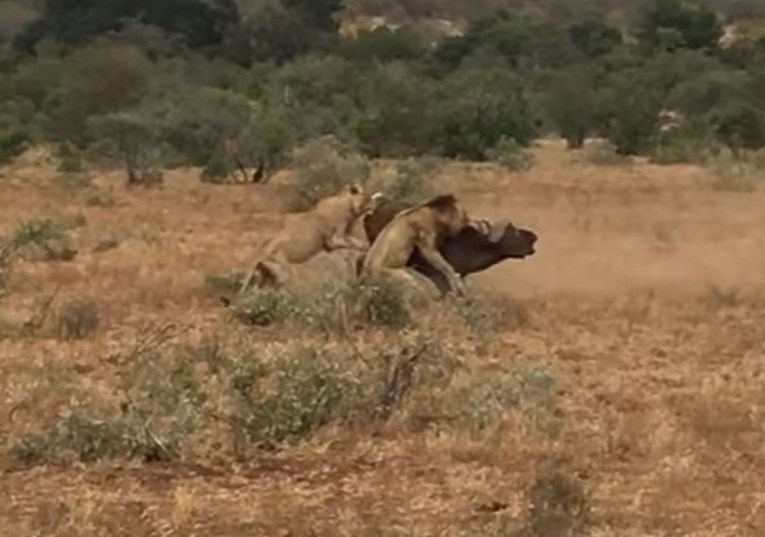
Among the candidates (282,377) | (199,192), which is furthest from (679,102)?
(282,377)

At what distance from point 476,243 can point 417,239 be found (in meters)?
0.82

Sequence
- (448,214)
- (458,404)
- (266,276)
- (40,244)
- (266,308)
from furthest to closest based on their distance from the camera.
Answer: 1. (40,244)
2. (448,214)
3. (266,276)
4. (266,308)
5. (458,404)

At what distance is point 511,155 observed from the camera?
3291cm

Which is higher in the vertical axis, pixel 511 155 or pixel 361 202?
pixel 361 202

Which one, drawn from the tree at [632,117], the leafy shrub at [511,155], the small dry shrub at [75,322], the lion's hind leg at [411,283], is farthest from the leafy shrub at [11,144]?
the small dry shrub at [75,322]

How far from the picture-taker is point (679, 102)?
44531 mm

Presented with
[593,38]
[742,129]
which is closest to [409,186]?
[742,129]

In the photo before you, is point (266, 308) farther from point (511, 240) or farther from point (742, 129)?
point (742, 129)

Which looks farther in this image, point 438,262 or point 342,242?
point 342,242

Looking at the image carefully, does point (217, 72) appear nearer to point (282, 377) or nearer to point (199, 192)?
point (199, 192)

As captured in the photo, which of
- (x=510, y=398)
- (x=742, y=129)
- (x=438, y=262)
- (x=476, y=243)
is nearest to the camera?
(x=510, y=398)

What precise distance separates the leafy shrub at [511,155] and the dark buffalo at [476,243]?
54.2 feet

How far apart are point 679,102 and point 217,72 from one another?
48.1ft

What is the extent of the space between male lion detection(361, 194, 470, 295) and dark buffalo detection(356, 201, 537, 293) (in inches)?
5.5
